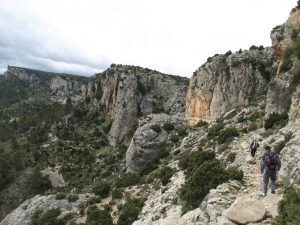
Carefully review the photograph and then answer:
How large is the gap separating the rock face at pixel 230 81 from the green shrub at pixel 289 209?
36333 millimetres

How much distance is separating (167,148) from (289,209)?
32.1 meters

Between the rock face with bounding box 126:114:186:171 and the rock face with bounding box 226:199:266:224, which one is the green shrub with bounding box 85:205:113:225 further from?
the rock face with bounding box 126:114:186:171

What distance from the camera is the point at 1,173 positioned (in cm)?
6850

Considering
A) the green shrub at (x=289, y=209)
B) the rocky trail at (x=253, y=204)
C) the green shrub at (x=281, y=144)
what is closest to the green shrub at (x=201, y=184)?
the rocky trail at (x=253, y=204)

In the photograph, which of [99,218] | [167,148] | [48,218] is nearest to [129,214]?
[99,218]

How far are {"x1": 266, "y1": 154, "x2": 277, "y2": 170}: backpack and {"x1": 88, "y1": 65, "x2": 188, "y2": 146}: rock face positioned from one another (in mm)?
56629

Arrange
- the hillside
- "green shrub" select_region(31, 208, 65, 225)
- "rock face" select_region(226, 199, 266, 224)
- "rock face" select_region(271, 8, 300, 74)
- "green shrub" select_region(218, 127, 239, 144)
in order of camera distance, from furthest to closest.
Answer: "rock face" select_region(271, 8, 300, 74), "green shrub" select_region(31, 208, 65, 225), "green shrub" select_region(218, 127, 239, 144), the hillside, "rock face" select_region(226, 199, 266, 224)

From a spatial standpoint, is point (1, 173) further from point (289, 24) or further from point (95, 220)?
point (289, 24)

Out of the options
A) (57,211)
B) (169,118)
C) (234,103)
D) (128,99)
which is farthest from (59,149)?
(57,211)

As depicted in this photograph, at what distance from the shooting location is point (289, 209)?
1080 cm

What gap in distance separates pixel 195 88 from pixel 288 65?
97.5 ft

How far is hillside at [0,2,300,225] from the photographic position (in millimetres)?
15758

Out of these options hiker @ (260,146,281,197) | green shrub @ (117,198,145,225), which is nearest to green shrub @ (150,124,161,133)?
green shrub @ (117,198,145,225)

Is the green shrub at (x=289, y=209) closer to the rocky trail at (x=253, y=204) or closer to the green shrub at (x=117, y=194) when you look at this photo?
the rocky trail at (x=253, y=204)
